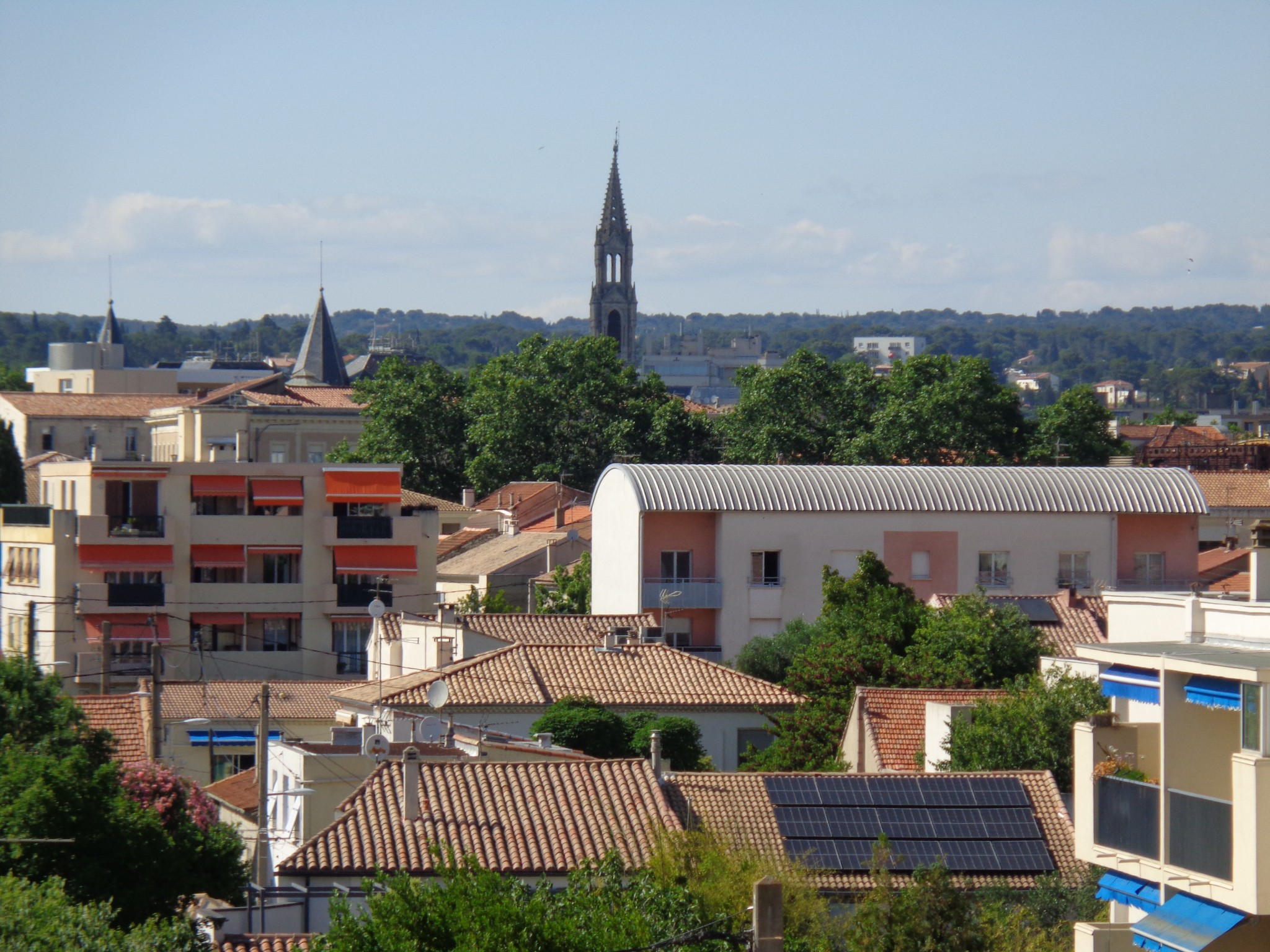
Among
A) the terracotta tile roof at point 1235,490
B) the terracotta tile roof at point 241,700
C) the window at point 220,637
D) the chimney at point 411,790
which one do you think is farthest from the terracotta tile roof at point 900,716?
the terracotta tile roof at point 1235,490

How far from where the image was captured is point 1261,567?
614 inches

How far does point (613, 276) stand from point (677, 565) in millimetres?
125555

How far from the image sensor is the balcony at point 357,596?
165ft

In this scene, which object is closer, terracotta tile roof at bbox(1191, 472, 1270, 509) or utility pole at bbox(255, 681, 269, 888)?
utility pole at bbox(255, 681, 269, 888)

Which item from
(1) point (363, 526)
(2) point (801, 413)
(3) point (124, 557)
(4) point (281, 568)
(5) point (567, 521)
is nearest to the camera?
(3) point (124, 557)

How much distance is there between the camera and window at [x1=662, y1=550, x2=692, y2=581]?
47.5m

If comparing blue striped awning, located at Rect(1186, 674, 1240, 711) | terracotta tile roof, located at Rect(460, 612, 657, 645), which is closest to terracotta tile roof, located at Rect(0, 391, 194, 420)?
terracotta tile roof, located at Rect(460, 612, 657, 645)

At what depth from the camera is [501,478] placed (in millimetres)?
86562

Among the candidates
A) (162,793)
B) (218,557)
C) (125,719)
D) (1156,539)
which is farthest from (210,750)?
(1156,539)

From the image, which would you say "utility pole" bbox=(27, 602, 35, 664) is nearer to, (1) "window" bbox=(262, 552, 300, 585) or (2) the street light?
(2) the street light

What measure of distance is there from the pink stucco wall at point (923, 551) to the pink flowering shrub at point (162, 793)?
90.7 feet

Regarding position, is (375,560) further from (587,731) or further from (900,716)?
(900,716)

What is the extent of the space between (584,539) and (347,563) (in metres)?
15.2

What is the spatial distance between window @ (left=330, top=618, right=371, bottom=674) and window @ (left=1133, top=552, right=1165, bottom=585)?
65.7 feet
